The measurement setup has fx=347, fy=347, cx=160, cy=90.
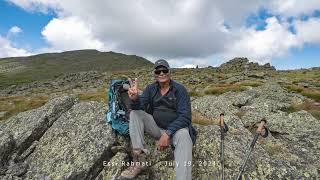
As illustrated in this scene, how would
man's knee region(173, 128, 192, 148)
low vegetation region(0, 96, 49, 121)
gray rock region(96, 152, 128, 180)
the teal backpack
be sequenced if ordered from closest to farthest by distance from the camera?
man's knee region(173, 128, 192, 148) → gray rock region(96, 152, 128, 180) → the teal backpack → low vegetation region(0, 96, 49, 121)

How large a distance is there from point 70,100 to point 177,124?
24.7ft

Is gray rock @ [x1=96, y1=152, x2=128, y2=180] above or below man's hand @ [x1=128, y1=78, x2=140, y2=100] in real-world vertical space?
below

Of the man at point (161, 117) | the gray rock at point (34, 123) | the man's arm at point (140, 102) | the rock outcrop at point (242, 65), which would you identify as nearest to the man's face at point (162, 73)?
the man at point (161, 117)

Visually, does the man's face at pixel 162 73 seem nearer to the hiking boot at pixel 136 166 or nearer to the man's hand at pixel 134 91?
the man's hand at pixel 134 91

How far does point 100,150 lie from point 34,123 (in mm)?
4162

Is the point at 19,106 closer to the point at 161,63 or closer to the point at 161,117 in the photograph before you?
the point at 161,117

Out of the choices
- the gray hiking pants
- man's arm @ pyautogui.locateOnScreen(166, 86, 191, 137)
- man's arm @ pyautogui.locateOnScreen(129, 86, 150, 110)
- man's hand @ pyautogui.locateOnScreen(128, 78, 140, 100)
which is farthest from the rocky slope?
man's hand @ pyautogui.locateOnScreen(128, 78, 140, 100)

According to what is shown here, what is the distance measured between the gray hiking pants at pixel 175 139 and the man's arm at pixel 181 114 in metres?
0.19

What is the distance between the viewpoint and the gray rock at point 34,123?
14586 millimetres

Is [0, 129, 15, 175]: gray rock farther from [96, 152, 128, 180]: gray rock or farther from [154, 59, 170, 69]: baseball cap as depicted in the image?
[154, 59, 170, 69]: baseball cap

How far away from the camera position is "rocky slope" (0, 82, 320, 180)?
1216cm

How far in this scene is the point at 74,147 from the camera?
13.2 meters

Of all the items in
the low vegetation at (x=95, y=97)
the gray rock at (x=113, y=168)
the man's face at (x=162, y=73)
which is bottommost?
the low vegetation at (x=95, y=97)

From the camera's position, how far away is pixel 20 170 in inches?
514
